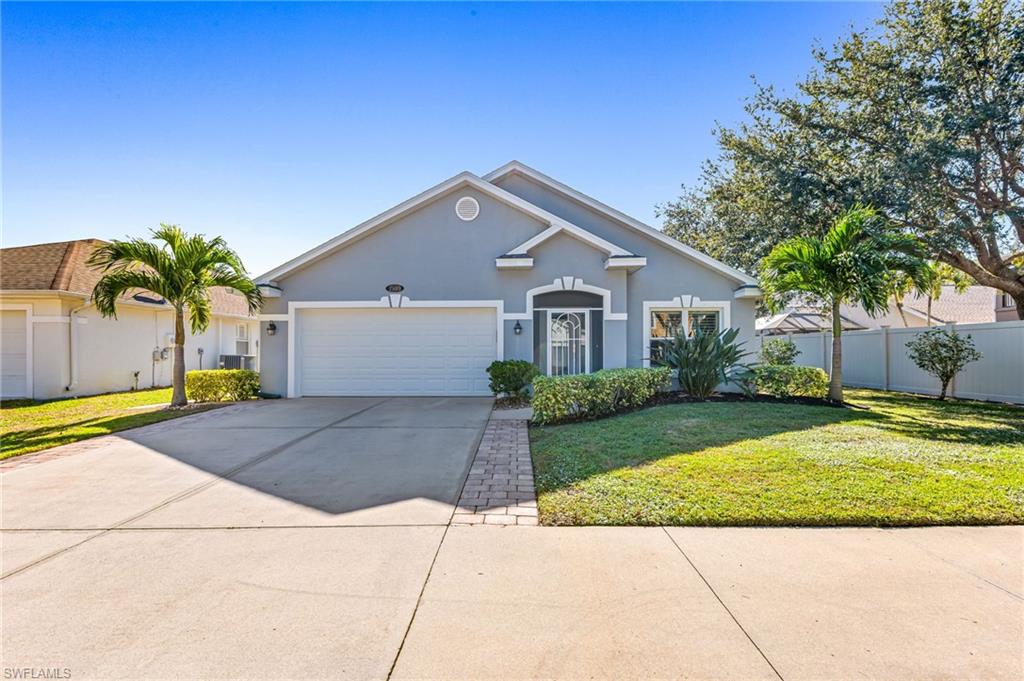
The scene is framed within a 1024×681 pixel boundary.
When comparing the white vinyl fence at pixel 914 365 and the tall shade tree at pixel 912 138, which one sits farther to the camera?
the tall shade tree at pixel 912 138

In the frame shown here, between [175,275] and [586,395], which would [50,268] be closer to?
[175,275]

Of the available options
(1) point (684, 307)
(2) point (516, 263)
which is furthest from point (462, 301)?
(1) point (684, 307)

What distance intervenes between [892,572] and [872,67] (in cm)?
1577

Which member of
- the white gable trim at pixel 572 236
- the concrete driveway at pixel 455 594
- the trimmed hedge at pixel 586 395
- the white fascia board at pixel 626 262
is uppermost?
the white gable trim at pixel 572 236

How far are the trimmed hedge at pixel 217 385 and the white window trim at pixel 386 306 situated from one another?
1172 millimetres

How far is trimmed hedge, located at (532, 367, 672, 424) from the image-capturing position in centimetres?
804

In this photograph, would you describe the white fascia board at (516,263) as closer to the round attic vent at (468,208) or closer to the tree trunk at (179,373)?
the round attic vent at (468,208)

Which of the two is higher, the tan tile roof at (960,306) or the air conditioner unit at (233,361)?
the tan tile roof at (960,306)

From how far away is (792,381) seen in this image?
10.6m

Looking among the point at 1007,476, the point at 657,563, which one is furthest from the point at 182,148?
the point at 1007,476

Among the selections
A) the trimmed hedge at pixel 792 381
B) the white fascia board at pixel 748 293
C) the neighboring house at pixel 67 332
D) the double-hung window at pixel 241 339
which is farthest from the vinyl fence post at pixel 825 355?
the double-hung window at pixel 241 339

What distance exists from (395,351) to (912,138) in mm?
14791

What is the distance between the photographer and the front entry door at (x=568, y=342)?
11.9 m

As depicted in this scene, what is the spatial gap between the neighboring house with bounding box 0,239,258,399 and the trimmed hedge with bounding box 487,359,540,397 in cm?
1137
